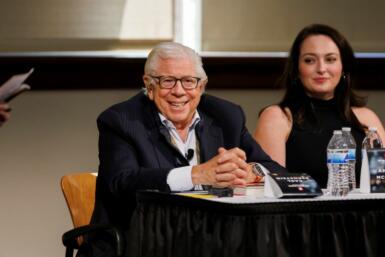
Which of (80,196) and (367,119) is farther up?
(367,119)

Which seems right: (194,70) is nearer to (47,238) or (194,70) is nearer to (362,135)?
(362,135)

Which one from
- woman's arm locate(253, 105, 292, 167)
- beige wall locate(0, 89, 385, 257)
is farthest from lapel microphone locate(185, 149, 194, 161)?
beige wall locate(0, 89, 385, 257)

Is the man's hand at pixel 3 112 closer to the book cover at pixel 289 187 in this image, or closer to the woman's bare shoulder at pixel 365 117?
the book cover at pixel 289 187

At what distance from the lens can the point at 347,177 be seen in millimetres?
3295

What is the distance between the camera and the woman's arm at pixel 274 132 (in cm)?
429

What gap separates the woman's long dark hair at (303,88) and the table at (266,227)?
1358 millimetres

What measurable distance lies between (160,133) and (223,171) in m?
0.45

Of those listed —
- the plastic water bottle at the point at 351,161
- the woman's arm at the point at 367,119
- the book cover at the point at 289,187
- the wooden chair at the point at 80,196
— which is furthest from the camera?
the woman's arm at the point at 367,119

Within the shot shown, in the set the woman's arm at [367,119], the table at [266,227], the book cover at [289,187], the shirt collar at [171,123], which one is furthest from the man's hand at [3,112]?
the woman's arm at [367,119]

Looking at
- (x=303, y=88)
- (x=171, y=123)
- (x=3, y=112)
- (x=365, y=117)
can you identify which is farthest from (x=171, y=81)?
(x=365, y=117)

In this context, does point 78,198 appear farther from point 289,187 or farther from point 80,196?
point 289,187

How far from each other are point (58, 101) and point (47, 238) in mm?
809

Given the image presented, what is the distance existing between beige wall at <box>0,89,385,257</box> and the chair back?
1304mm

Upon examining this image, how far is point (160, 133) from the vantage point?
3.57 metres
